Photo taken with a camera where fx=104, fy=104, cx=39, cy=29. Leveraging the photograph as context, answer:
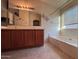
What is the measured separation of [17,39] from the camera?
3.83m

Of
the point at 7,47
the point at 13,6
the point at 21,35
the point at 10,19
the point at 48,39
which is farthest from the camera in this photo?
the point at 48,39

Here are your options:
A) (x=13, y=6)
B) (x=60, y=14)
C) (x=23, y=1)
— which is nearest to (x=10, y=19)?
(x=13, y=6)

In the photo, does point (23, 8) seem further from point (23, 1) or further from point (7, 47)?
point (7, 47)

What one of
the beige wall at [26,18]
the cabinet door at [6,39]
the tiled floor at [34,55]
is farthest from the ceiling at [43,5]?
the tiled floor at [34,55]

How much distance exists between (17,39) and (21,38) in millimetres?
165

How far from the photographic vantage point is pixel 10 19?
523cm

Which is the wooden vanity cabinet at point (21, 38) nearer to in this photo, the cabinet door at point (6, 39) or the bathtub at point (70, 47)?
the cabinet door at point (6, 39)

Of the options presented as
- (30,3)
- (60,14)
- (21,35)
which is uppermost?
(30,3)

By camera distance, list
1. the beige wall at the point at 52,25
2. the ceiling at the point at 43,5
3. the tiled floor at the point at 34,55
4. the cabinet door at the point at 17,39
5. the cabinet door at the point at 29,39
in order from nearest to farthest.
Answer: the tiled floor at the point at 34,55, the cabinet door at the point at 17,39, the cabinet door at the point at 29,39, the ceiling at the point at 43,5, the beige wall at the point at 52,25

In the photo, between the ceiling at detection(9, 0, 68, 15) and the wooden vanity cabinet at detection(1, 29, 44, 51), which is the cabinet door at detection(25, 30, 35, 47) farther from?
the ceiling at detection(9, 0, 68, 15)

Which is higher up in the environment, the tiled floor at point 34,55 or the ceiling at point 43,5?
the ceiling at point 43,5

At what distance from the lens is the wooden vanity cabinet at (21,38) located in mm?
3567

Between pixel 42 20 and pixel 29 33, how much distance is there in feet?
8.08

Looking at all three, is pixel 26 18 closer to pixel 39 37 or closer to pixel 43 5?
pixel 43 5
